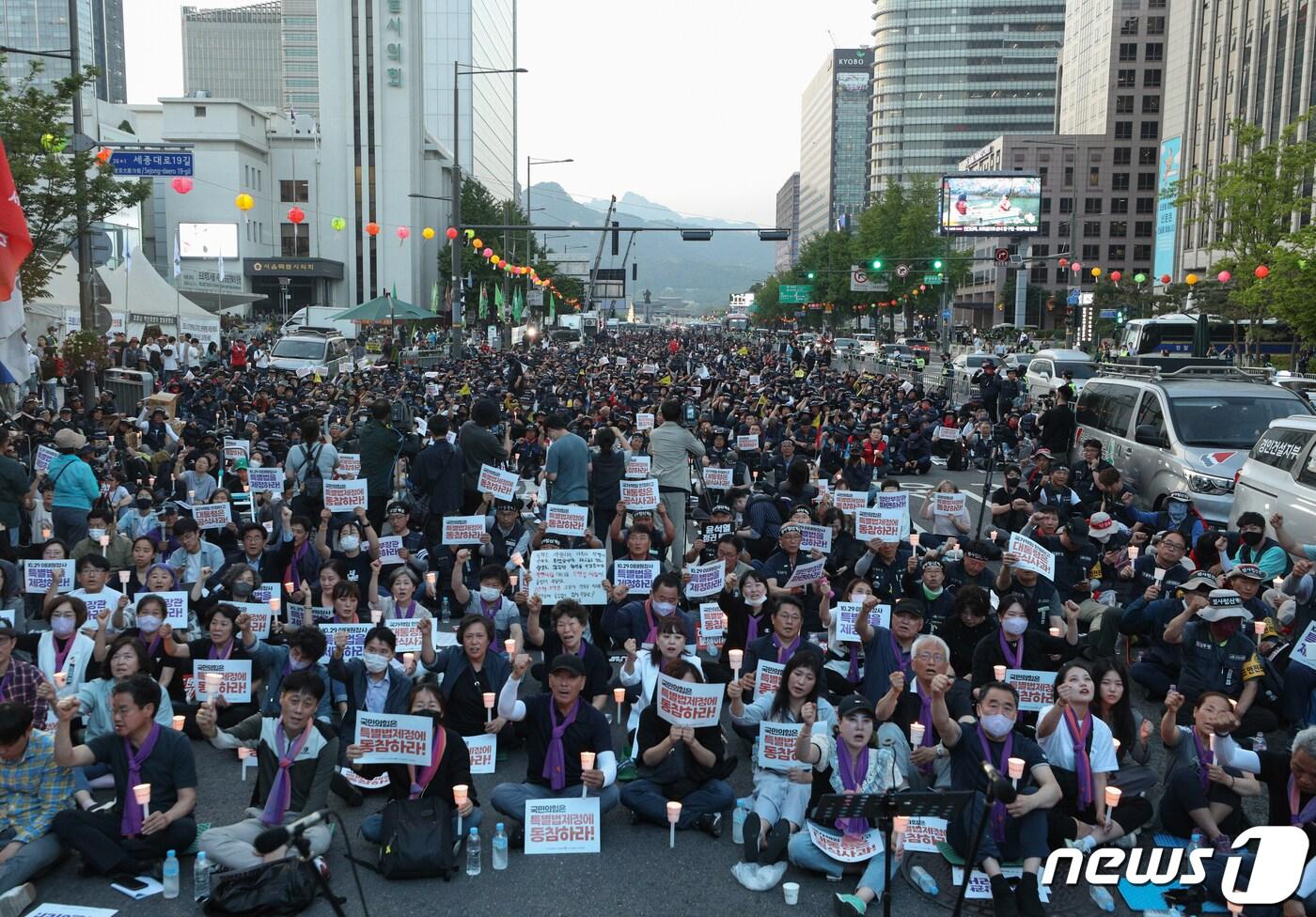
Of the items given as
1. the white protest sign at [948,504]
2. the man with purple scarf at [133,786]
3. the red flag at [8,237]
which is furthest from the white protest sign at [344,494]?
the white protest sign at [948,504]

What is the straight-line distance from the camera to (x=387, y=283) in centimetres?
8494

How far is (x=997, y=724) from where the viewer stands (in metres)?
6.58

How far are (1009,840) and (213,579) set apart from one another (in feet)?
24.0

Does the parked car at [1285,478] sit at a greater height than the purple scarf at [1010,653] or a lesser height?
greater

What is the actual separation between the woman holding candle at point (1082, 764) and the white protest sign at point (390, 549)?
238 inches

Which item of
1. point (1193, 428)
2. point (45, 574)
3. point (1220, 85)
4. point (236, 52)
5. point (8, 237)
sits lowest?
point (45, 574)

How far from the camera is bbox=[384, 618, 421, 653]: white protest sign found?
850 centimetres

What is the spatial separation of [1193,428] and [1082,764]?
394 inches

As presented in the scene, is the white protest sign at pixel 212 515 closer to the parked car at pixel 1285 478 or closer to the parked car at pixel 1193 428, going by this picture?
the parked car at pixel 1285 478

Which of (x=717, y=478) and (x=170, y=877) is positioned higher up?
(x=717, y=478)

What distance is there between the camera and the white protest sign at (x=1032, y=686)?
7.96 metres

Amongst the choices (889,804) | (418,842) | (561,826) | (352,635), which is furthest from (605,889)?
(352,635)

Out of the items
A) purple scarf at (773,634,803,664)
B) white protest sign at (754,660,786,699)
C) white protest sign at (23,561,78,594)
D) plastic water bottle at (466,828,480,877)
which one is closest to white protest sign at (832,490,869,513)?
purple scarf at (773,634,803,664)

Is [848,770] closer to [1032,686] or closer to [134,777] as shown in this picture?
[1032,686]
